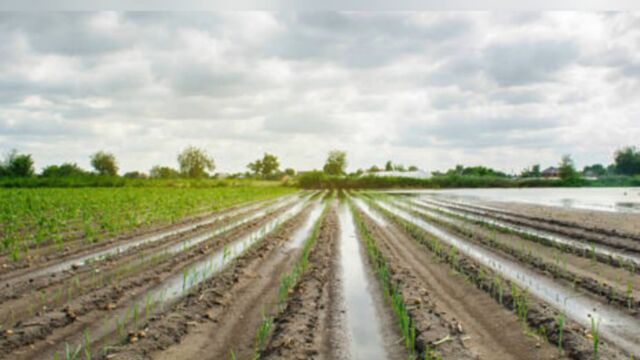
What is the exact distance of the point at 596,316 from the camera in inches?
150

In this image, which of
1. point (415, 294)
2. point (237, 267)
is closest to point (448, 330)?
point (415, 294)

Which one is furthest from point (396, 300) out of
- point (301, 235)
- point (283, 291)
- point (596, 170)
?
point (596, 170)

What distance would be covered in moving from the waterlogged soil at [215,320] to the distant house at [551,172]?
3966 cm

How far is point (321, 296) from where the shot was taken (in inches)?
170

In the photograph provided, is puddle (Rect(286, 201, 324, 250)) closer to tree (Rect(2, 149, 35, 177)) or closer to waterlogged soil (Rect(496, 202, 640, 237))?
waterlogged soil (Rect(496, 202, 640, 237))

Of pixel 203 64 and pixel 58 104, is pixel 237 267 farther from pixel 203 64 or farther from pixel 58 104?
pixel 58 104

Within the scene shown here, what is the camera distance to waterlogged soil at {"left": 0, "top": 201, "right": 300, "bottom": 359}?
3090 millimetres

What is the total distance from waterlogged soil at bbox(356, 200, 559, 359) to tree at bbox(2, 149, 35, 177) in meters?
35.6

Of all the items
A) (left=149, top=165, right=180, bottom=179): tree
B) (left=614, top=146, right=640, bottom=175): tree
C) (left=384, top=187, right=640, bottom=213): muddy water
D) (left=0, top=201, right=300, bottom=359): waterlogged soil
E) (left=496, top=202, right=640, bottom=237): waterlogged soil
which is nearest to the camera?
(left=0, top=201, right=300, bottom=359): waterlogged soil

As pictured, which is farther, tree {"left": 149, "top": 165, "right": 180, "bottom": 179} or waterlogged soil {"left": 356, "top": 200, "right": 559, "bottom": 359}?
tree {"left": 149, "top": 165, "right": 180, "bottom": 179}

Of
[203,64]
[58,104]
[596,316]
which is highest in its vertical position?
[203,64]

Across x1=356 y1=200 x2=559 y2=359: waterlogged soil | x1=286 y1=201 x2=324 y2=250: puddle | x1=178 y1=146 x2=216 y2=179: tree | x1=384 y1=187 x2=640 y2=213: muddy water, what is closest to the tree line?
x1=178 y1=146 x2=216 y2=179: tree

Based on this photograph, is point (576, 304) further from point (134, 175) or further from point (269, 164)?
point (269, 164)

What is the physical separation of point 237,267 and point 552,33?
214 inches
